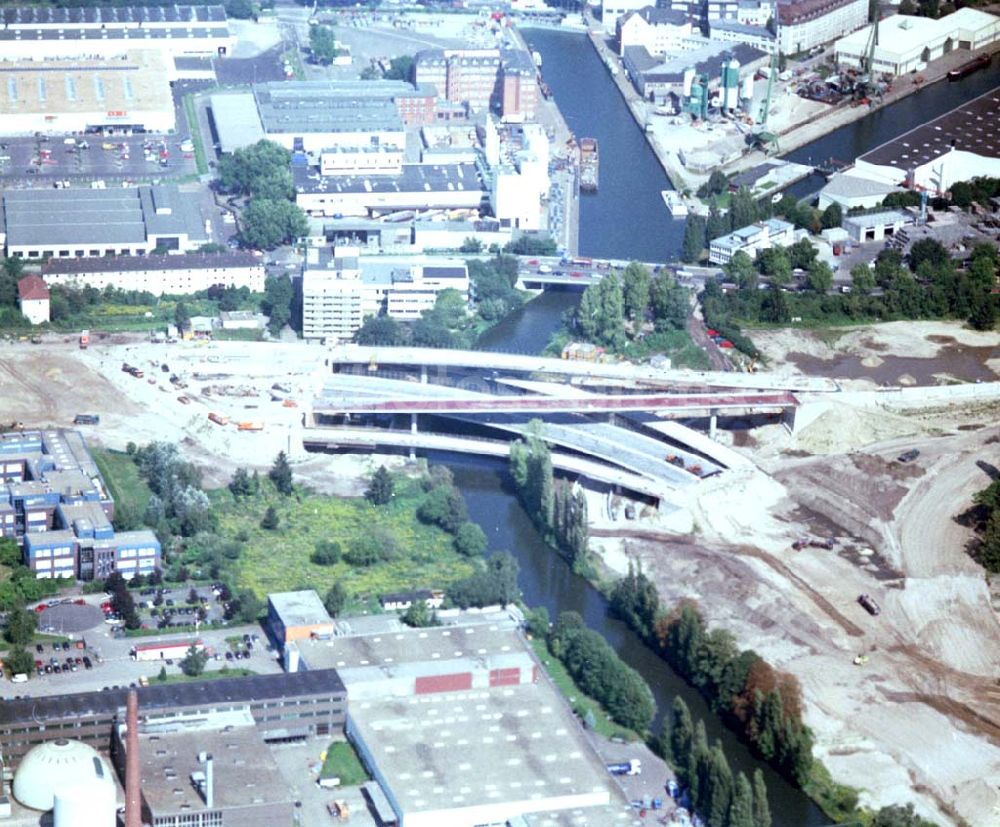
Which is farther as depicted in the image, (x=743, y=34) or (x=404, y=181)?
(x=743, y=34)

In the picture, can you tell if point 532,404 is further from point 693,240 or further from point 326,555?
point 693,240

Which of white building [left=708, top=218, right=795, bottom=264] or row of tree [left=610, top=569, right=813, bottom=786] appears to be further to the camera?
white building [left=708, top=218, right=795, bottom=264]

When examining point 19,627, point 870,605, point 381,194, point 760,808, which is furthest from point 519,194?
point 760,808

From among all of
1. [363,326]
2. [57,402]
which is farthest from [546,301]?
[57,402]

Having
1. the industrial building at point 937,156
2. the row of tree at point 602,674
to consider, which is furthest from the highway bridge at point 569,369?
the industrial building at point 937,156

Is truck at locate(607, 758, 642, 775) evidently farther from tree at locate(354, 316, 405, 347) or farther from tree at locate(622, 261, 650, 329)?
tree at locate(622, 261, 650, 329)

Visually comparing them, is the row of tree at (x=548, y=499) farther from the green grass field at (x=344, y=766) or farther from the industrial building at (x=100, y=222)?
the industrial building at (x=100, y=222)

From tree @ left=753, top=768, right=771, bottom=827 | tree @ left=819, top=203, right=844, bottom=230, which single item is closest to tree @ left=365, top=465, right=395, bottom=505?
tree @ left=753, top=768, right=771, bottom=827
